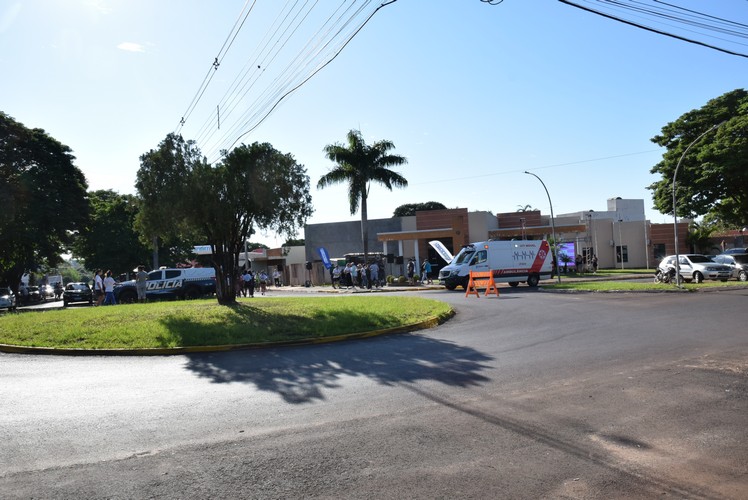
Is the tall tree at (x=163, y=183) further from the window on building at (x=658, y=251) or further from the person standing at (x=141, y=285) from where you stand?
the window on building at (x=658, y=251)

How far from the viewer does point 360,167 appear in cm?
3828

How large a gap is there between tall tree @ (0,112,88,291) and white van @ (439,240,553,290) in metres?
23.5

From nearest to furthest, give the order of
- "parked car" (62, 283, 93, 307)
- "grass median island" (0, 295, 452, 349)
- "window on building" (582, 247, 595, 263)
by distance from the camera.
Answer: "grass median island" (0, 295, 452, 349) → "parked car" (62, 283, 93, 307) → "window on building" (582, 247, 595, 263)

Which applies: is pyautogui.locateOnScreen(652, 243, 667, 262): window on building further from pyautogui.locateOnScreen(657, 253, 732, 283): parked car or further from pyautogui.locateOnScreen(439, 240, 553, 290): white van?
pyautogui.locateOnScreen(439, 240, 553, 290): white van

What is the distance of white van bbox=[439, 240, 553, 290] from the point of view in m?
29.0

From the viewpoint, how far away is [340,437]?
5.29 m

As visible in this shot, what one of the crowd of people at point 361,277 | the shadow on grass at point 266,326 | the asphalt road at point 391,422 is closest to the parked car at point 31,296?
the crowd of people at point 361,277

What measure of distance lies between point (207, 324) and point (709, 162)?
30176 mm

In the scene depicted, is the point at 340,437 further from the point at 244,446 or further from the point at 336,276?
the point at 336,276

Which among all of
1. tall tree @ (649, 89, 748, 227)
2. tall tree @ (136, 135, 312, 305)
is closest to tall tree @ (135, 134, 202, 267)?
tall tree @ (136, 135, 312, 305)

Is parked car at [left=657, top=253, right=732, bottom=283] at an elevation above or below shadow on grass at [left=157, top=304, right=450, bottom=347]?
above

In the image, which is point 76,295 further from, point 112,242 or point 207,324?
point 207,324

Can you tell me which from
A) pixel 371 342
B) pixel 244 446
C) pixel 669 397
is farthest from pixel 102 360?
pixel 669 397

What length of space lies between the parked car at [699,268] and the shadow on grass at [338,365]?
22184 mm
